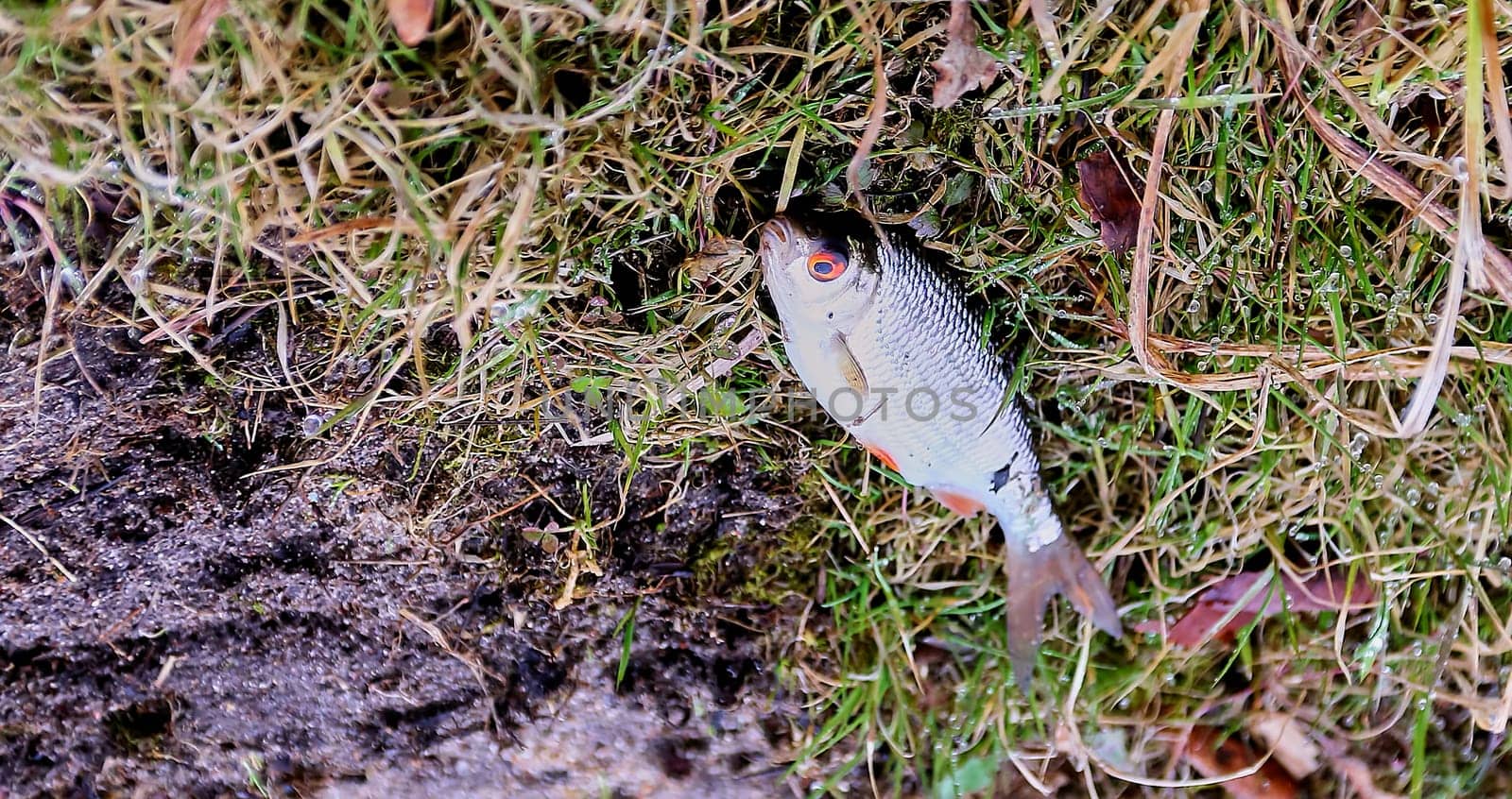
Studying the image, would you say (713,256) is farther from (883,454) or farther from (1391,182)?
(1391,182)

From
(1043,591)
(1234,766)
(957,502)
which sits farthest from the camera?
(1234,766)

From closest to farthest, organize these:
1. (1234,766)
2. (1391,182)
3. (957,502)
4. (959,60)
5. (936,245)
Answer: (959,60), (1391,182), (936,245), (957,502), (1234,766)

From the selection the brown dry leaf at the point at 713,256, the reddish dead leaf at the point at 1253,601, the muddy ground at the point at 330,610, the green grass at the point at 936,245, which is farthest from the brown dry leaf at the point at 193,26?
the reddish dead leaf at the point at 1253,601

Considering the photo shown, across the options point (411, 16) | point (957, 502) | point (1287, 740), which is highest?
point (411, 16)

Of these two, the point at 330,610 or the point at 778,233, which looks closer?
the point at 778,233

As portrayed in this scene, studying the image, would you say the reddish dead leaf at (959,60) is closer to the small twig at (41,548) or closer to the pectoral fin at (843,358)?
the pectoral fin at (843,358)

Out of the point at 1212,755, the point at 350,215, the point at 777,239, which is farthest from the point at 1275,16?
the point at 1212,755

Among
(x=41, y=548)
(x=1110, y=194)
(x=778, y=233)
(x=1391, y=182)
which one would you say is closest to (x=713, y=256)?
(x=778, y=233)

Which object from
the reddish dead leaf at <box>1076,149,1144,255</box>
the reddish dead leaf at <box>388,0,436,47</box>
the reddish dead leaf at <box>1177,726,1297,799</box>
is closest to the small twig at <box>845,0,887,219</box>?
the reddish dead leaf at <box>1076,149,1144,255</box>

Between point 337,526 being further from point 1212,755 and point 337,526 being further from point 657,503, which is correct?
point 1212,755
